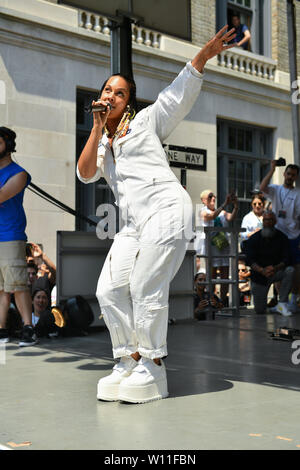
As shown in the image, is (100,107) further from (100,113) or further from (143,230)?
(143,230)

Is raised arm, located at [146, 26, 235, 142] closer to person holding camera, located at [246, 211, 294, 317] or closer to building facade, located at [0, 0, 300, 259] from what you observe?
building facade, located at [0, 0, 300, 259]

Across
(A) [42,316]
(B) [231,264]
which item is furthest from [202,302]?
(A) [42,316]

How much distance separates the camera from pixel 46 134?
1262cm

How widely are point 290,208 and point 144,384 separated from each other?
21.9 ft

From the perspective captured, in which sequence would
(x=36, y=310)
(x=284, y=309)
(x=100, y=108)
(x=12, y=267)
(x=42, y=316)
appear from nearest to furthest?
1. (x=100, y=108)
2. (x=12, y=267)
3. (x=42, y=316)
4. (x=36, y=310)
5. (x=284, y=309)

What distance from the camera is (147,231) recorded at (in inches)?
161

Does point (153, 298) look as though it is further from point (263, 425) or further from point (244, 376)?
point (244, 376)

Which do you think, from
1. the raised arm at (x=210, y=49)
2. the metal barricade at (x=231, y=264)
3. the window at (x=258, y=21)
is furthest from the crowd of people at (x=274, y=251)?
the window at (x=258, y=21)

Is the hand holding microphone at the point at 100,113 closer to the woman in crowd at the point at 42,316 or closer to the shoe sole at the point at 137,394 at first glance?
the shoe sole at the point at 137,394

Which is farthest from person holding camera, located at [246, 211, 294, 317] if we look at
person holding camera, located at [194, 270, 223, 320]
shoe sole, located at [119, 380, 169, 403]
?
shoe sole, located at [119, 380, 169, 403]

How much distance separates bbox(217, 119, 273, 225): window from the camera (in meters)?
16.5

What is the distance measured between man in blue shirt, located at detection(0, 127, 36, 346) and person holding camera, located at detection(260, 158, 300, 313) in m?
4.48
